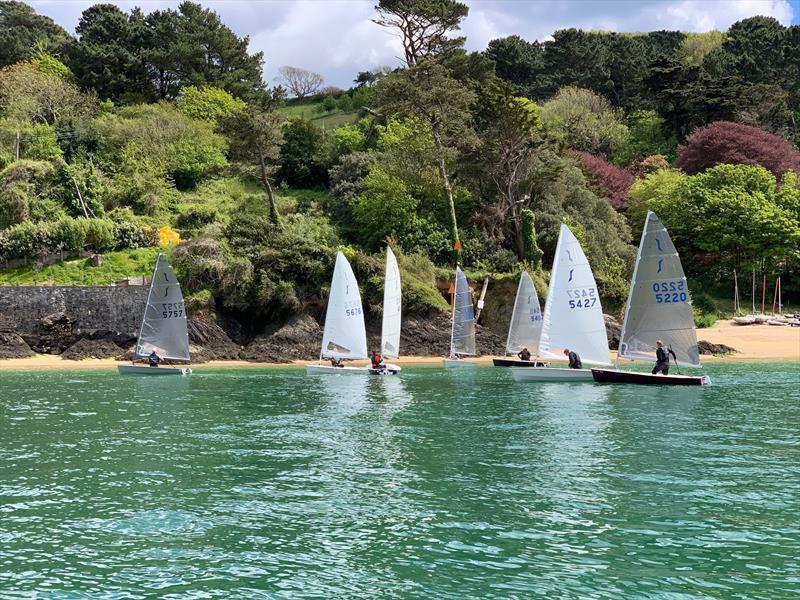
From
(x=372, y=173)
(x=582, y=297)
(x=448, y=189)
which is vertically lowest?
(x=582, y=297)

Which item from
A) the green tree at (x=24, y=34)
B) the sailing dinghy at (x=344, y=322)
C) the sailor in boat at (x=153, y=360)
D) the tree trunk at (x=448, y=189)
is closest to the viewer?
the sailor in boat at (x=153, y=360)

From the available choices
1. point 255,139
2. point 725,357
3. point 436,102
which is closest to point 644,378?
point 725,357

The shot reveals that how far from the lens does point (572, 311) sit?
1271 inches

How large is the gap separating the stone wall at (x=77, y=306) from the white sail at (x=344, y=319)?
1418cm

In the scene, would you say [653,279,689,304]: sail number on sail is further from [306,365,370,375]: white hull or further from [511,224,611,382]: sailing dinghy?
[306,365,370,375]: white hull

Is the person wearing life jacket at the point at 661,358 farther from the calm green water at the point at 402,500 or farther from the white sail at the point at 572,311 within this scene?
the calm green water at the point at 402,500

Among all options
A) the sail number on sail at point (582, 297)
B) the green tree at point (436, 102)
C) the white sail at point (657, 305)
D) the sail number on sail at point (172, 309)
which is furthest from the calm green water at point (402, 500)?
the green tree at point (436, 102)

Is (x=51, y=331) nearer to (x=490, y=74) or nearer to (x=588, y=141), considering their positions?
(x=490, y=74)

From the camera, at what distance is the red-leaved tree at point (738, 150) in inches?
2522

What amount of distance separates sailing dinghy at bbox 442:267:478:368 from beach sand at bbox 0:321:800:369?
1596 mm

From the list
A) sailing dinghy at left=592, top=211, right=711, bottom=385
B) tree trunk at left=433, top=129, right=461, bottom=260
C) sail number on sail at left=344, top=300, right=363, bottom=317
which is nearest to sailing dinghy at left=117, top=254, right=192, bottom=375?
sail number on sail at left=344, top=300, right=363, bottom=317

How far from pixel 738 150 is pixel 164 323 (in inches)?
1964

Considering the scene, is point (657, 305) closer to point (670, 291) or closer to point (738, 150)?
point (670, 291)

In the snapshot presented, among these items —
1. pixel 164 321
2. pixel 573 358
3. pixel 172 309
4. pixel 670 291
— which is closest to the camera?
pixel 670 291
